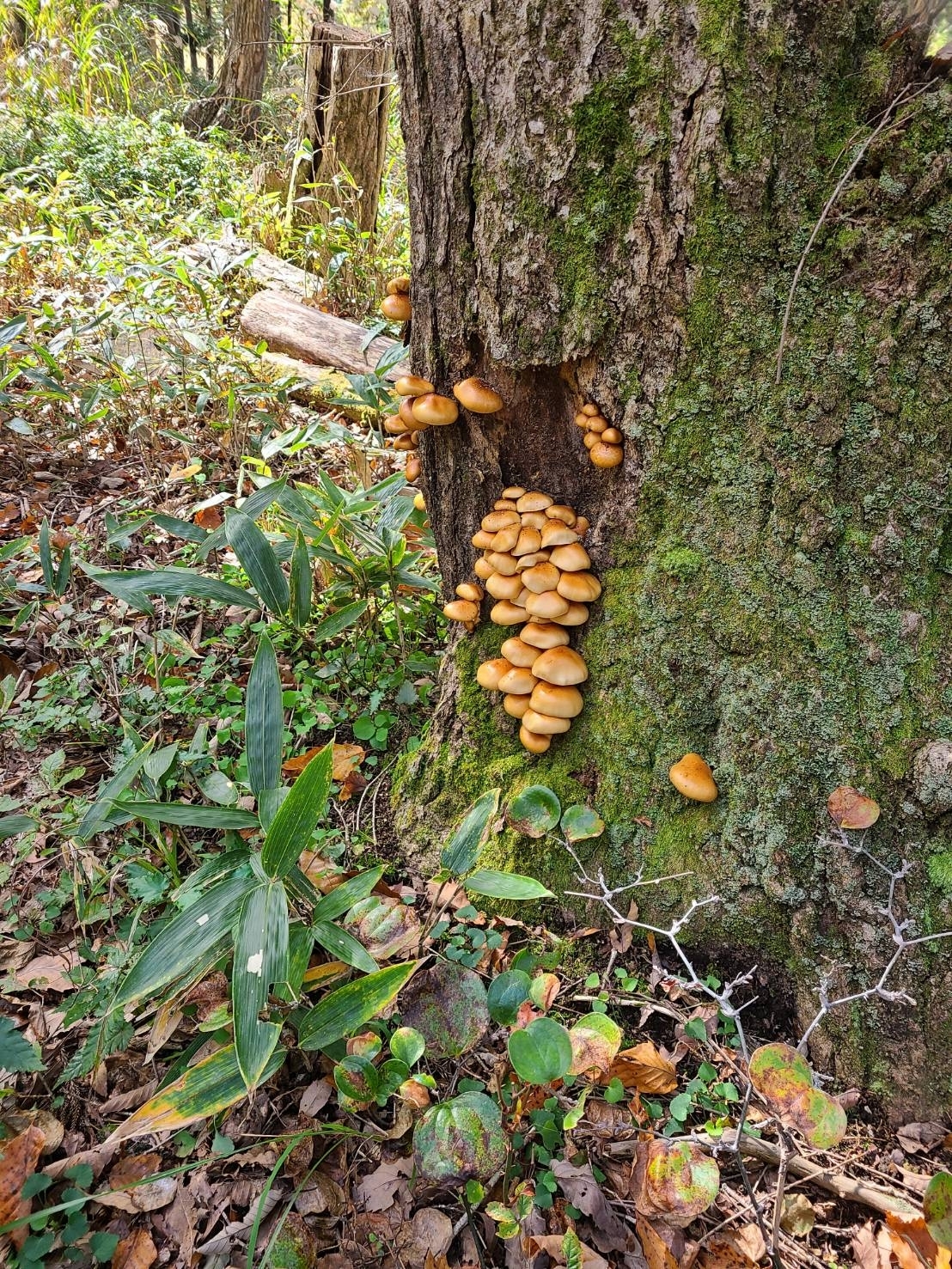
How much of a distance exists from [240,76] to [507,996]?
1473 centimetres

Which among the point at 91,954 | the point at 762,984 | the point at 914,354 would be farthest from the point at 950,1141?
the point at 91,954

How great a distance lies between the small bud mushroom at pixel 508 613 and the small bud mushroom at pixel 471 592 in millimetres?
175

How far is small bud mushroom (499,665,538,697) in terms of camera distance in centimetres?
214

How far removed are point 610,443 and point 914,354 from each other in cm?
72

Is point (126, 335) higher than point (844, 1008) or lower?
higher

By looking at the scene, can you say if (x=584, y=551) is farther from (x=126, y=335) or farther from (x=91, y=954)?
(x=126, y=335)

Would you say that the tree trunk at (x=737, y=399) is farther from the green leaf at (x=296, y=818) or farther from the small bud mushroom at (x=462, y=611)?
the green leaf at (x=296, y=818)

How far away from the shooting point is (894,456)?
1644mm

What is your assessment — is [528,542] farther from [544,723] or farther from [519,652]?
[544,723]

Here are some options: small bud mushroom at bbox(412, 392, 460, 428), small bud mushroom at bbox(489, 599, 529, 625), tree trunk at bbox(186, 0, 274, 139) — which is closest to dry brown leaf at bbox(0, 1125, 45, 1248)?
small bud mushroom at bbox(489, 599, 529, 625)

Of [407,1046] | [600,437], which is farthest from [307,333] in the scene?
[407,1046]

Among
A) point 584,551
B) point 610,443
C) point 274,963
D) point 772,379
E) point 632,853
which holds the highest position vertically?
point 772,379

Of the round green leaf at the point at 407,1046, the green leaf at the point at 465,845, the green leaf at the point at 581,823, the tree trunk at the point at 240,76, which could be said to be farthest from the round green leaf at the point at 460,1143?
the tree trunk at the point at 240,76

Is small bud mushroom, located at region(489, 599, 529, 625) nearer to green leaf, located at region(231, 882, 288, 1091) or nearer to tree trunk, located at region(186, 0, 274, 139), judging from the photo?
green leaf, located at region(231, 882, 288, 1091)
